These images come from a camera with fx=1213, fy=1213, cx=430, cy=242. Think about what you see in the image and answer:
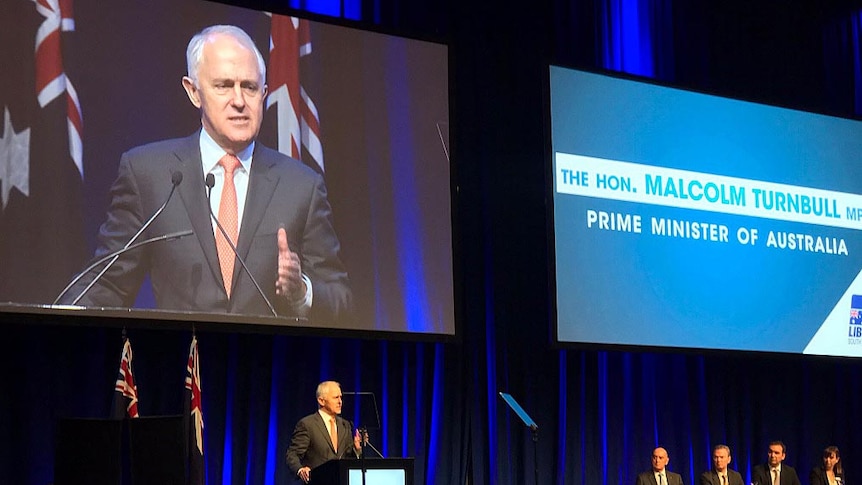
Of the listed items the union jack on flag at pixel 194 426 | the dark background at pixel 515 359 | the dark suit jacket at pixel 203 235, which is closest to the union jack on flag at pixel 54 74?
the dark suit jacket at pixel 203 235

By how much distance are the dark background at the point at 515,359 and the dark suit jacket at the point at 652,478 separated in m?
0.62

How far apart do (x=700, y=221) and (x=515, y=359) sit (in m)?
1.73

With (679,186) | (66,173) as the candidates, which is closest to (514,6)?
(679,186)

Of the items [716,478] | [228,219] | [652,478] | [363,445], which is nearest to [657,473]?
[652,478]

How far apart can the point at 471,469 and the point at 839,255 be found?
134 inches

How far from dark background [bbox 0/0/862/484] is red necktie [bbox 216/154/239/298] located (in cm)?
63

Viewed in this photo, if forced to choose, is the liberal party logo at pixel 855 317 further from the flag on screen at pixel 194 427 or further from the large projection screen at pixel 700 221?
the flag on screen at pixel 194 427

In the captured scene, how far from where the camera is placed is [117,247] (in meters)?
7.01

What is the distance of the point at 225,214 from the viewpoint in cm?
740

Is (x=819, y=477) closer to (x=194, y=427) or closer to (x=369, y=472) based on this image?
(x=369, y=472)

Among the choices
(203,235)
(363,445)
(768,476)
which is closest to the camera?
(363,445)

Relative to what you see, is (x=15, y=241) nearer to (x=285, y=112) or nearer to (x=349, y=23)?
(x=285, y=112)

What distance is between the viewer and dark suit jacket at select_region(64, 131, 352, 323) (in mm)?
7043

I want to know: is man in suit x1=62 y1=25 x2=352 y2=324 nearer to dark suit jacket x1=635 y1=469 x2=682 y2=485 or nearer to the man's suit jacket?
dark suit jacket x1=635 y1=469 x2=682 y2=485
